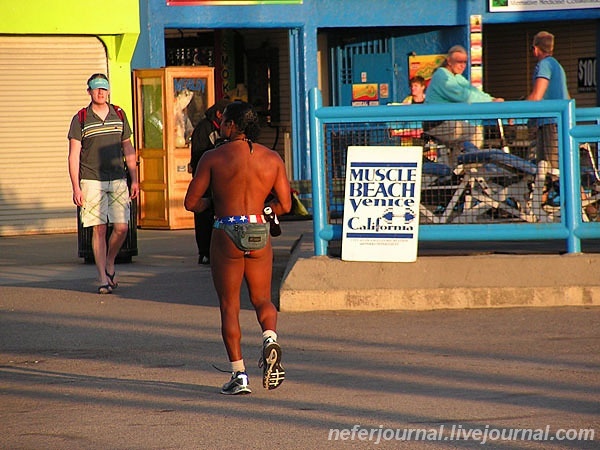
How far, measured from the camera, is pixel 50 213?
720 inches

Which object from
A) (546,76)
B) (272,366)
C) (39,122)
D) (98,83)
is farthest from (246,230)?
(39,122)

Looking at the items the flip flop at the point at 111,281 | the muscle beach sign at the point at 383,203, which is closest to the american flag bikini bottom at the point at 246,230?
the muscle beach sign at the point at 383,203

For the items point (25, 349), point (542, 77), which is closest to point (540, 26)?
point (542, 77)

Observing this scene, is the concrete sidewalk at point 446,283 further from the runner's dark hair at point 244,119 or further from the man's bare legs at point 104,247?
the runner's dark hair at point 244,119

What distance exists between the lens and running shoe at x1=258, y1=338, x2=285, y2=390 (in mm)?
7121

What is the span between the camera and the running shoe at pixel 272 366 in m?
7.12

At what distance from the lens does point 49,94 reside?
18203mm

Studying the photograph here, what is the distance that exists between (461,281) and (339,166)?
1.41m

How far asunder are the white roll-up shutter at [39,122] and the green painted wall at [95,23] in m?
0.28

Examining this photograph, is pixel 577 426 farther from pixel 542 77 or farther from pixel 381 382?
pixel 542 77

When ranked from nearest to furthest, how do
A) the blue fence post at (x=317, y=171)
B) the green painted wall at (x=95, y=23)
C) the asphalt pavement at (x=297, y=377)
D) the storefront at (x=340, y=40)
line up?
the asphalt pavement at (x=297, y=377) < the blue fence post at (x=317, y=171) < the green painted wall at (x=95, y=23) < the storefront at (x=340, y=40)

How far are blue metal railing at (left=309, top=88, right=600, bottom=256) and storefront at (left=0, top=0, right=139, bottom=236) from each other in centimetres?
819

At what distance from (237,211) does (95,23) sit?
1126 centimetres

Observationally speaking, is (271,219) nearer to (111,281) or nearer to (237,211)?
(237,211)
